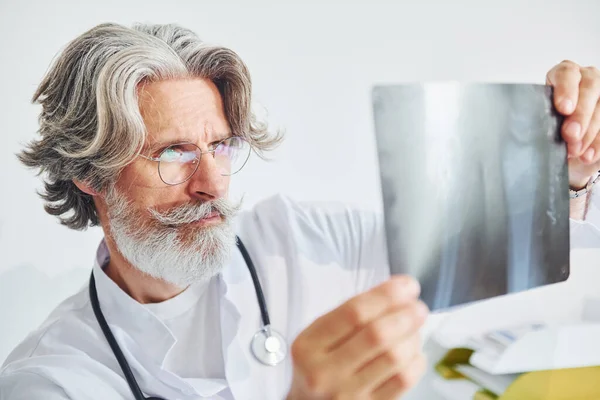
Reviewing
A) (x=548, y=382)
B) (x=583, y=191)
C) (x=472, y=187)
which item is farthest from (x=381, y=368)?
(x=548, y=382)

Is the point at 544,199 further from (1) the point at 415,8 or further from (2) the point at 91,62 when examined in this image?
(2) the point at 91,62

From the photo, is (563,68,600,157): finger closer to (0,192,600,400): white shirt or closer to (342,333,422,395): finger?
(0,192,600,400): white shirt

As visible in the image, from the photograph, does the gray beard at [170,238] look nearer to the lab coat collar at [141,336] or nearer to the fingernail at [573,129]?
the lab coat collar at [141,336]

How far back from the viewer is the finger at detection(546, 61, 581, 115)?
0.61m

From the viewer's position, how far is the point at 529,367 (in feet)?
2.79

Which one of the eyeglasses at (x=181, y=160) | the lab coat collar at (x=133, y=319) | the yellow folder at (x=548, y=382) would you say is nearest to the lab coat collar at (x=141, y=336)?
the lab coat collar at (x=133, y=319)

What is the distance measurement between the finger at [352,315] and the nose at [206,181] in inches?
10.4

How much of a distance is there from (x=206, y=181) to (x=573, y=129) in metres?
0.43

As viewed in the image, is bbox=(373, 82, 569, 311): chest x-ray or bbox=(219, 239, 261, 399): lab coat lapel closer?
bbox=(373, 82, 569, 311): chest x-ray

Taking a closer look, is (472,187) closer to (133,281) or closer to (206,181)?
(206,181)

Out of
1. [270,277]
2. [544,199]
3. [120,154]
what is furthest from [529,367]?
[120,154]

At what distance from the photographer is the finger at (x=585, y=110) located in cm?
61

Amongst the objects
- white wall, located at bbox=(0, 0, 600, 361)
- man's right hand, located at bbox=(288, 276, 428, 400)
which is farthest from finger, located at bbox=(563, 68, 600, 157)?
man's right hand, located at bbox=(288, 276, 428, 400)

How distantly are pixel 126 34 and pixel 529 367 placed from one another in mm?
780
